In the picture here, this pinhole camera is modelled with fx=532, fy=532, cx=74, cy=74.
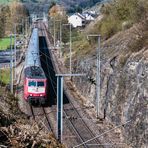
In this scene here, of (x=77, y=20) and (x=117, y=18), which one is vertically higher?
(x=117, y=18)

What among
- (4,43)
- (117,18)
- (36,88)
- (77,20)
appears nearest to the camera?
(36,88)

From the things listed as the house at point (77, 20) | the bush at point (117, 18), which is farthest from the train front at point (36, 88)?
the house at point (77, 20)

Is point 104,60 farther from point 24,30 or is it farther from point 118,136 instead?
point 24,30

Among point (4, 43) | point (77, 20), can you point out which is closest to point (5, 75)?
point (4, 43)

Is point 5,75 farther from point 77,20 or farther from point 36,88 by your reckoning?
point 77,20

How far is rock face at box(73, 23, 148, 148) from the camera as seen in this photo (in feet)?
86.8

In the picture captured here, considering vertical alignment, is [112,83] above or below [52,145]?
below

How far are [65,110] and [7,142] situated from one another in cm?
2654

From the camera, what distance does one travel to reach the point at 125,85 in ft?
103

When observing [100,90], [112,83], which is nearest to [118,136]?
[112,83]

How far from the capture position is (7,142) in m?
11.3

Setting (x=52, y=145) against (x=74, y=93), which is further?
(x=74, y=93)

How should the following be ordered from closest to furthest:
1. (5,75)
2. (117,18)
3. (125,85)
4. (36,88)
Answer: (125,85) → (36,88) → (117,18) → (5,75)

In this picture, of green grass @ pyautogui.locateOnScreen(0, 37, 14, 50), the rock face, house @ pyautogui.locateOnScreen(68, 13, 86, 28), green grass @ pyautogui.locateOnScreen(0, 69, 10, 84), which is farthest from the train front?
house @ pyautogui.locateOnScreen(68, 13, 86, 28)
